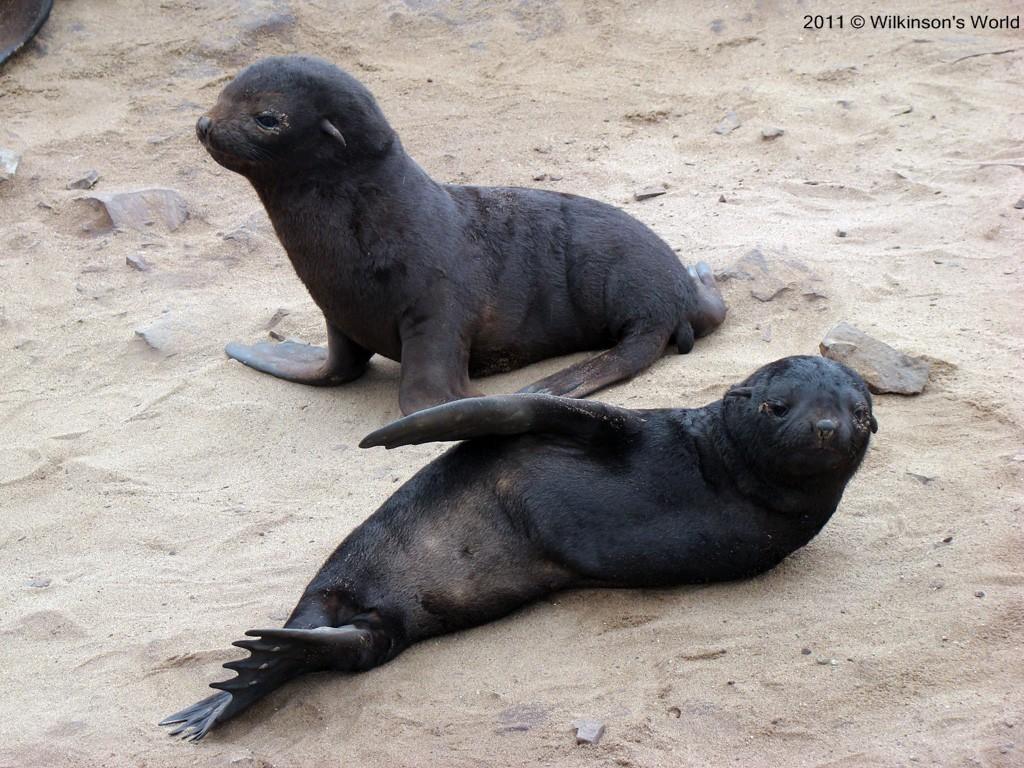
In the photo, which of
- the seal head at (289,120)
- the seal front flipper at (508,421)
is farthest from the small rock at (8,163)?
the seal front flipper at (508,421)

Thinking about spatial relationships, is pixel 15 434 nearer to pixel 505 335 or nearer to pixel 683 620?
pixel 505 335

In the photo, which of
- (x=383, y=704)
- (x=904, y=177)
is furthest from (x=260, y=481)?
(x=904, y=177)

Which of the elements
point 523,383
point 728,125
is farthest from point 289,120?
point 728,125

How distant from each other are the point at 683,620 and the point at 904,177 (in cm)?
449

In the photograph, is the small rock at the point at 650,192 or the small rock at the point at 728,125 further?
the small rock at the point at 728,125

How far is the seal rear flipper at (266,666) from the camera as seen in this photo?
11.2 ft

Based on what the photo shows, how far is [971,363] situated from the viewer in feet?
16.5

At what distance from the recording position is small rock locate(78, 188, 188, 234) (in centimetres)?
794

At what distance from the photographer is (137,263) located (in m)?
7.47

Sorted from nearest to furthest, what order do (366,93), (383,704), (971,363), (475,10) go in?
(383,704)
(971,363)
(366,93)
(475,10)

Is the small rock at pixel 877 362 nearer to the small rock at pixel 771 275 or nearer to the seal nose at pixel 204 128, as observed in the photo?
the small rock at pixel 771 275

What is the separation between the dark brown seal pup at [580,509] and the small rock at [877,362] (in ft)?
3.97

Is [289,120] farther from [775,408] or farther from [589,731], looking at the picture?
[589,731]

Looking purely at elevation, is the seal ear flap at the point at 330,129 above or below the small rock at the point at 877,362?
above
